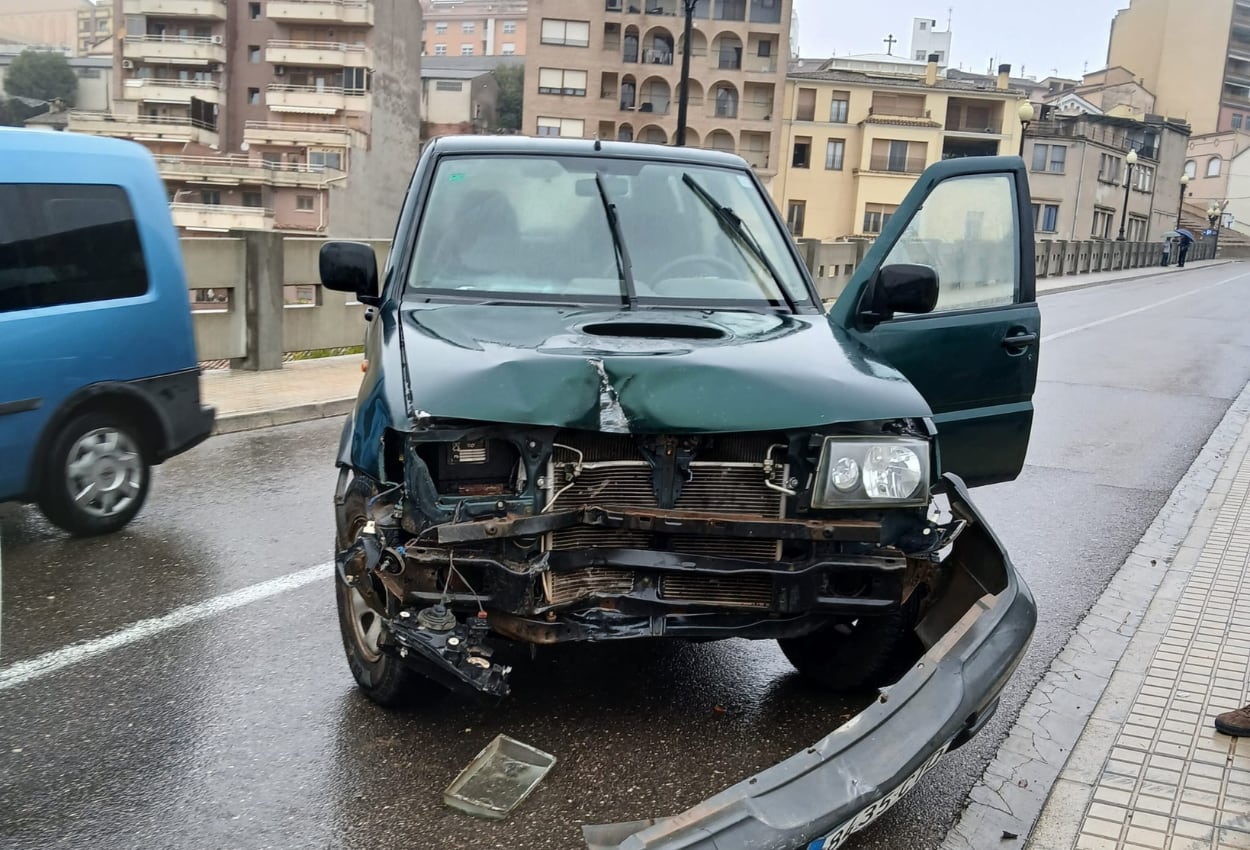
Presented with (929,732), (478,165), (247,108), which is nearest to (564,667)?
(929,732)

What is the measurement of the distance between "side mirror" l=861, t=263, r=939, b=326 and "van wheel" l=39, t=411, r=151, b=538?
13.8 ft

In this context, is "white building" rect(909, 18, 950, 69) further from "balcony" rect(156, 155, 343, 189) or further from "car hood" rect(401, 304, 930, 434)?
"car hood" rect(401, 304, 930, 434)

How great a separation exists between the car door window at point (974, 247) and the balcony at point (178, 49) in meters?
79.2

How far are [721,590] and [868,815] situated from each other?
2.96 ft

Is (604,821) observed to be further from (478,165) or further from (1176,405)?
(1176,405)

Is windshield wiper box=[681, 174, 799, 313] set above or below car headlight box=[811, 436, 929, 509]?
above

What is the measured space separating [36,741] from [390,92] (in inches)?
2959

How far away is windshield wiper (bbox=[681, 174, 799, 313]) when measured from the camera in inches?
196

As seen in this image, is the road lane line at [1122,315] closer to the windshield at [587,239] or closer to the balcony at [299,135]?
the windshield at [587,239]

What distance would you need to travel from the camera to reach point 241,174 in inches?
2682

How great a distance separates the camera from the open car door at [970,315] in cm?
545

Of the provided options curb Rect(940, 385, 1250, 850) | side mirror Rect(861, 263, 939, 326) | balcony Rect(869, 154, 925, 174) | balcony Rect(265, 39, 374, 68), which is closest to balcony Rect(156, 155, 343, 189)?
balcony Rect(265, 39, 374, 68)

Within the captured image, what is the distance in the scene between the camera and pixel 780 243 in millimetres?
5141

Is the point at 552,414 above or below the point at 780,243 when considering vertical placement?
below
